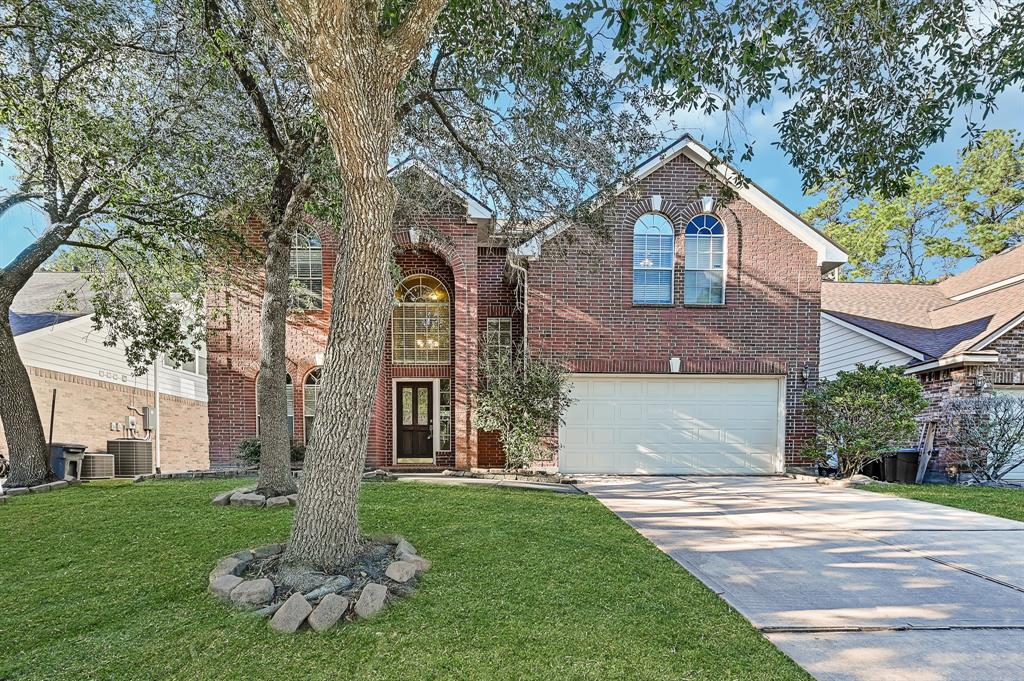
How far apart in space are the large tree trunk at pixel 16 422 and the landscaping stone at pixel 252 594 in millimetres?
6824

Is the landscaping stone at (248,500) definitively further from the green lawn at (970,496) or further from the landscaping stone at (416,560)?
the green lawn at (970,496)

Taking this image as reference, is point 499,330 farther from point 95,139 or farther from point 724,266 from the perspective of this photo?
point 95,139

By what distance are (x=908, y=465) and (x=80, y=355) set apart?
769 inches

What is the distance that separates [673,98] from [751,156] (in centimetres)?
107

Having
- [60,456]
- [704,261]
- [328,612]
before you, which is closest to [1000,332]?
[704,261]

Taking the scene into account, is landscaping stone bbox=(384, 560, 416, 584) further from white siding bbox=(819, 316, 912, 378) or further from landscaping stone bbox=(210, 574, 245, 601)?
white siding bbox=(819, 316, 912, 378)

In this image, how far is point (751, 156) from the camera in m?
5.33

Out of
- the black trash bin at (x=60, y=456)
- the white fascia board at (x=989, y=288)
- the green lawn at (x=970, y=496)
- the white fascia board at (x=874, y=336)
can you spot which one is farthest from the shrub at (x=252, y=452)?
the white fascia board at (x=989, y=288)

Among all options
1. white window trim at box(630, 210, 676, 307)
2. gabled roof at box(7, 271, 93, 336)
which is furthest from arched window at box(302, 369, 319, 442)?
white window trim at box(630, 210, 676, 307)

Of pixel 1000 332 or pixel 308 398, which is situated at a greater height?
pixel 1000 332

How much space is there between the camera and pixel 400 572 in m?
3.82

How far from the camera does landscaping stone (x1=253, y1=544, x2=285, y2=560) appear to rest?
4.14 meters

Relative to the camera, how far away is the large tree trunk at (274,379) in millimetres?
6598

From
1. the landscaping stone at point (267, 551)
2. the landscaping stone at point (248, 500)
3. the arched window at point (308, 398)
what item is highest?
the arched window at point (308, 398)
